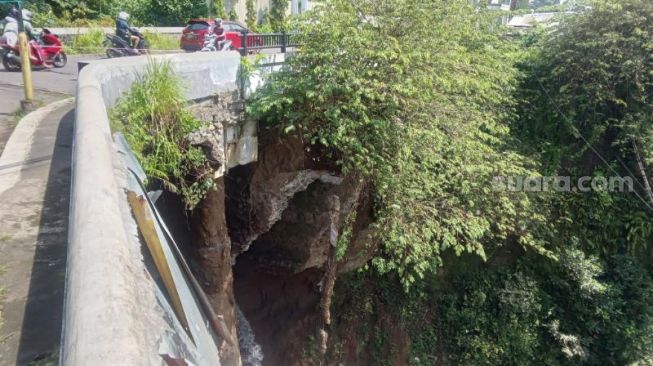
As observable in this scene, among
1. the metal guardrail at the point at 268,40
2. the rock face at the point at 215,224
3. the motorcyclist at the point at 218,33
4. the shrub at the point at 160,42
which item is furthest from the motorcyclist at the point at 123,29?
the rock face at the point at 215,224

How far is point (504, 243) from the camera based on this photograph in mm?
9070

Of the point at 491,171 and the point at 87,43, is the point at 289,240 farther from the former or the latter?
the point at 87,43

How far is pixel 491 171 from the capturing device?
7.30 metres

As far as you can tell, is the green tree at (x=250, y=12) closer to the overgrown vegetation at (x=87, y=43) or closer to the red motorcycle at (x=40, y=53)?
the overgrown vegetation at (x=87, y=43)

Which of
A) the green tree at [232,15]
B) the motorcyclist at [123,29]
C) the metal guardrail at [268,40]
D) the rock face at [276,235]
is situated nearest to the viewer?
the rock face at [276,235]

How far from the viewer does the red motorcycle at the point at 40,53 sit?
9336mm

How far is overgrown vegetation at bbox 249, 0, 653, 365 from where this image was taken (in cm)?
609

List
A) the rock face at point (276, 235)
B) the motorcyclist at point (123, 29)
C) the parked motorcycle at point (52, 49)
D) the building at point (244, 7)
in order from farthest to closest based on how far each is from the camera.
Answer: the building at point (244, 7), the parked motorcycle at point (52, 49), the motorcyclist at point (123, 29), the rock face at point (276, 235)

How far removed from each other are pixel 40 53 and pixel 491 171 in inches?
374

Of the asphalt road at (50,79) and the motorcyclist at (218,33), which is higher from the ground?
the motorcyclist at (218,33)

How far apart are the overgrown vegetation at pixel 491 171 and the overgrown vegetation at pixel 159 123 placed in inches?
45.1

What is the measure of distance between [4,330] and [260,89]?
15.7ft

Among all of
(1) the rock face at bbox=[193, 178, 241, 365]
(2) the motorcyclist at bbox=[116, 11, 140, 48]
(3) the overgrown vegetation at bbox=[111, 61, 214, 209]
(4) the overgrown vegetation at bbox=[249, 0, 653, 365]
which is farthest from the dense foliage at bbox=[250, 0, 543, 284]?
(2) the motorcyclist at bbox=[116, 11, 140, 48]

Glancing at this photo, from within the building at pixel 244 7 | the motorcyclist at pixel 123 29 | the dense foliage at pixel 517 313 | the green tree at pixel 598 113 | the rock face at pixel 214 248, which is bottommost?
the dense foliage at pixel 517 313
